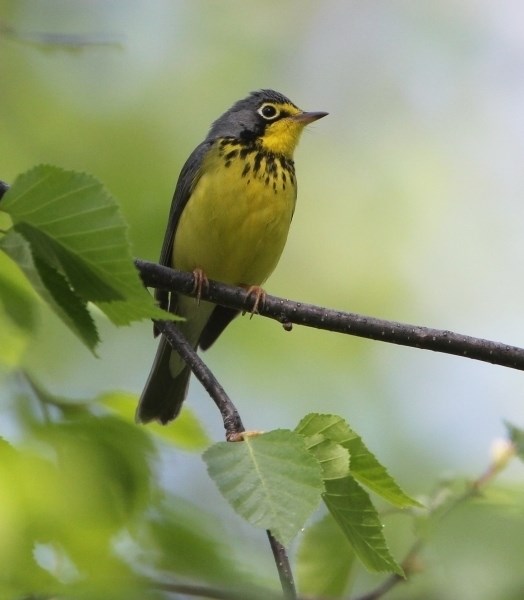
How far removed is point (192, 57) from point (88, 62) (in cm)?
124

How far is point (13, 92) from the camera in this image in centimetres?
867

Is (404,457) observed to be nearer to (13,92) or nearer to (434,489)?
(434,489)

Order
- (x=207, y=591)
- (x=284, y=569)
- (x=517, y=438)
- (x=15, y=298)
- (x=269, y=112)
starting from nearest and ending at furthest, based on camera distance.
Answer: (x=284, y=569) < (x=207, y=591) < (x=15, y=298) < (x=517, y=438) < (x=269, y=112)

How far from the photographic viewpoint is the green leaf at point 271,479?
2.24 metres

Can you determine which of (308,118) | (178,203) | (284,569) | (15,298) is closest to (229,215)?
(178,203)

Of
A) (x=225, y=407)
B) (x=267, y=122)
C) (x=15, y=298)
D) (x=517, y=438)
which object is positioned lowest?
(x=225, y=407)

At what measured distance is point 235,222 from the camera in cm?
598

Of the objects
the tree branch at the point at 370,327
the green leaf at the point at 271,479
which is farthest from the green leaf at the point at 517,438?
the green leaf at the point at 271,479

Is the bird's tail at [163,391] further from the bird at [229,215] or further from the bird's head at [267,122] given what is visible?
the bird's head at [267,122]

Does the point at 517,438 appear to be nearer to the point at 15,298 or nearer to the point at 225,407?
the point at 225,407

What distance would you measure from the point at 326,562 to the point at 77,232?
6.39 ft

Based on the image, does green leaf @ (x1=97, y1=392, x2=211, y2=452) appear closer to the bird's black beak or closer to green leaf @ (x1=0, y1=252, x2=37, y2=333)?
green leaf @ (x1=0, y1=252, x2=37, y2=333)

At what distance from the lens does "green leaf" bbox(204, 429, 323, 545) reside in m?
2.24

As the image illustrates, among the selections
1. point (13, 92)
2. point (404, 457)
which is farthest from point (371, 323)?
point (13, 92)
